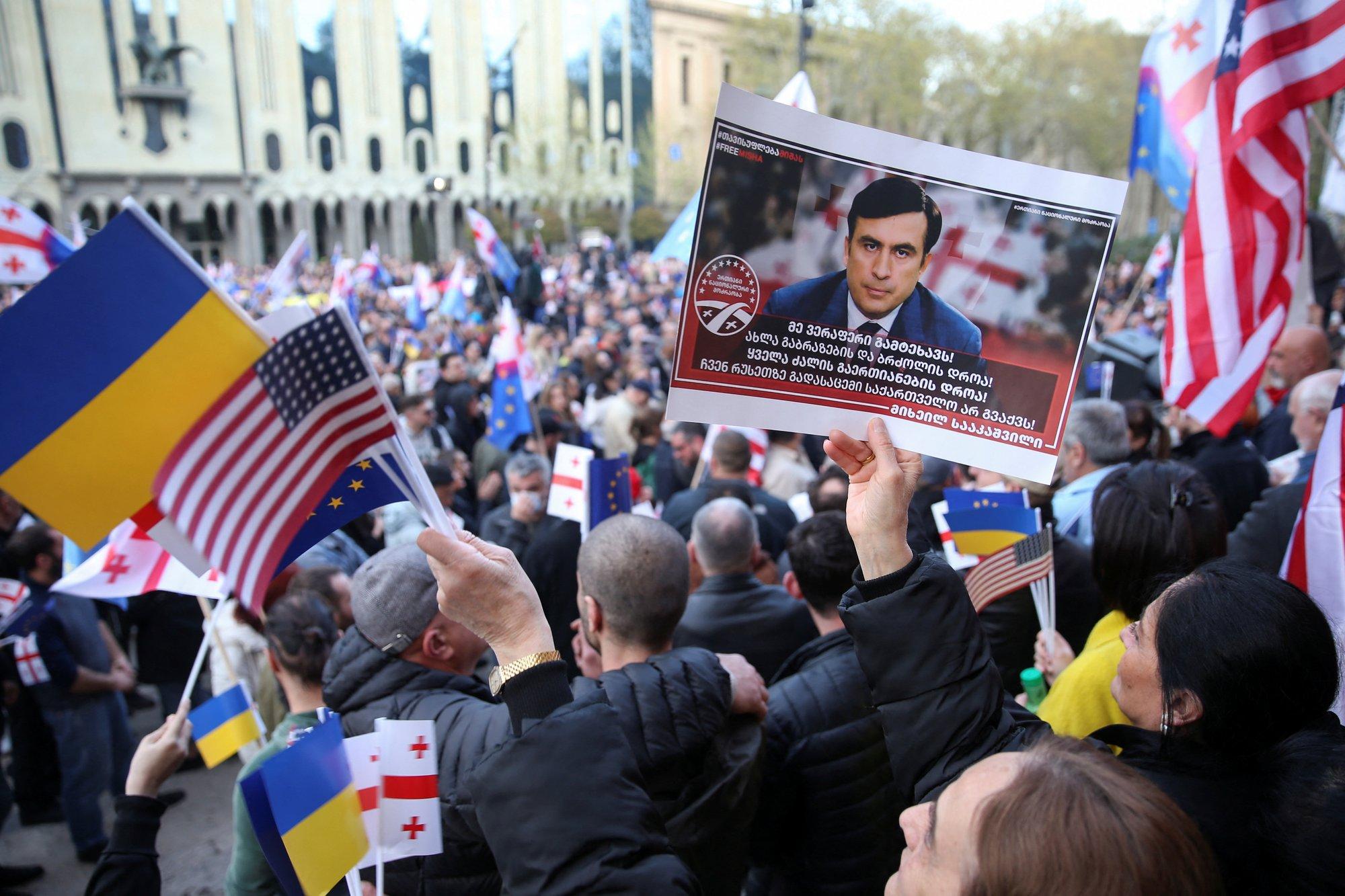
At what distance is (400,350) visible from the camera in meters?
15.5

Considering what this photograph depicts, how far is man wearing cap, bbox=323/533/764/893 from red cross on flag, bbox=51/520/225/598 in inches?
34.2

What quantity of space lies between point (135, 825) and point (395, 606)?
771 mm

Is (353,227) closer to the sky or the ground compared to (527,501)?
closer to the sky

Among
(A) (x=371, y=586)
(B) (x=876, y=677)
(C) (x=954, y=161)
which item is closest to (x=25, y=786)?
(A) (x=371, y=586)

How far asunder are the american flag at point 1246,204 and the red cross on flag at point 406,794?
3592 mm

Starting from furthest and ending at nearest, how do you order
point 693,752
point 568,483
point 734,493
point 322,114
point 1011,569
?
point 322,114, point 734,493, point 568,483, point 1011,569, point 693,752

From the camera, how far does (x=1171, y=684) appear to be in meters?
1.64

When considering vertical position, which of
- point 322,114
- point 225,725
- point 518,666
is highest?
point 322,114

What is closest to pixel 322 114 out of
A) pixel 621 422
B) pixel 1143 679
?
pixel 621 422

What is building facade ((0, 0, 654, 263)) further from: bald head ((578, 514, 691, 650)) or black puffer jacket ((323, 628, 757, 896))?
black puffer jacket ((323, 628, 757, 896))

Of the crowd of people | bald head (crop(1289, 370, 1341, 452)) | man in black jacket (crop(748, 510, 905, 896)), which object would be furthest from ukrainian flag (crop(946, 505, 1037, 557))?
bald head (crop(1289, 370, 1341, 452))

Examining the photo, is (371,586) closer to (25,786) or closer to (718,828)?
(718,828)

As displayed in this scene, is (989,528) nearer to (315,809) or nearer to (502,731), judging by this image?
(502,731)

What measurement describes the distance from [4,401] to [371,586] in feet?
3.83
